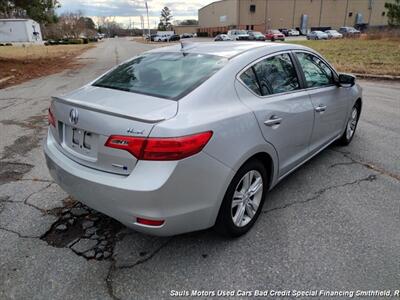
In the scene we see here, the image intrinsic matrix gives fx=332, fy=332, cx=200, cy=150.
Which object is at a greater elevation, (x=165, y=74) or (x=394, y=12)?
(x=394, y=12)

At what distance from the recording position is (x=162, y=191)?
2.18m

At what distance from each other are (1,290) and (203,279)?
1425 mm

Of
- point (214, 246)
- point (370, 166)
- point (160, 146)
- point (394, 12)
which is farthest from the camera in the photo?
point (394, 12)

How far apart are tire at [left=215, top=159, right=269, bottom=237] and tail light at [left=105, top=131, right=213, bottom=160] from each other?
0.53m

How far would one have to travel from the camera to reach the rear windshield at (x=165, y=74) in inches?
106

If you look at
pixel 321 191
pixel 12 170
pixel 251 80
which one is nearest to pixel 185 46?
pixel 251 80

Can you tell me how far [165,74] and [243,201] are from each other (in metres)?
1.32

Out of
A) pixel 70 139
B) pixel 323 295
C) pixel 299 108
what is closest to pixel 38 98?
pixel 70 139

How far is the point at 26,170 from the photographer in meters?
4.26

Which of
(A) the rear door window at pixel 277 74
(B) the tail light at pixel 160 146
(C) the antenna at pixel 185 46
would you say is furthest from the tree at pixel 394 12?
(B) the tail light at pixel 160 146

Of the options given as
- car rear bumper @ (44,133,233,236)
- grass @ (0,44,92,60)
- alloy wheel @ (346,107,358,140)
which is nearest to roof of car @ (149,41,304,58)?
car rear bumper @ (44,133,233,236)

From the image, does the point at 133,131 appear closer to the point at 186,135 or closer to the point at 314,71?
the point at 186,135

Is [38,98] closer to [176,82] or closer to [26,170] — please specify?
[26,170]

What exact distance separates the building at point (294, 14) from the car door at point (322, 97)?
266 feet
